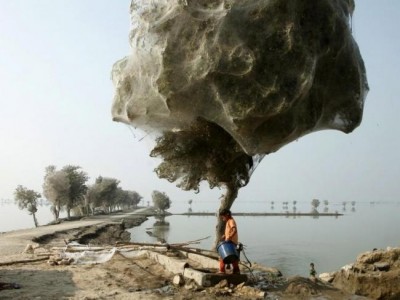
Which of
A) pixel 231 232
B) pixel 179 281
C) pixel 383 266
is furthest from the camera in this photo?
pixel 383 266

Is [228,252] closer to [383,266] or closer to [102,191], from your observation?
[383,266]

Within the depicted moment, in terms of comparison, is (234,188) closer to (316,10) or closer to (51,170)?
(316,10)

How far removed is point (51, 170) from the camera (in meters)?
59.4

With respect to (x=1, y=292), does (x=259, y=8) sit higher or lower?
higher

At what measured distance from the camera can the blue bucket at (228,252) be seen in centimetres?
915

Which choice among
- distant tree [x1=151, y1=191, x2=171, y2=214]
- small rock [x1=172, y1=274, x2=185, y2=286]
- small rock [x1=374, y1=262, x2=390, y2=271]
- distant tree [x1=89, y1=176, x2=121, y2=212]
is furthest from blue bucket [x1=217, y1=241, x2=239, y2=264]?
distant tree [x1=151, y1=191, x2=171, y2=214]

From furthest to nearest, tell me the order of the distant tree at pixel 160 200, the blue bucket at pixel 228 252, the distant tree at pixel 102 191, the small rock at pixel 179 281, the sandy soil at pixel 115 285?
the distant tree at pixel 160 200 < the distant tree at pixel 102 191 < the small rock at pixel 179 281 < the blue bucket at pixel 228 252 < the sandy soil at pixel 115 285

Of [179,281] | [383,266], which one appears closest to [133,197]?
[383,266]

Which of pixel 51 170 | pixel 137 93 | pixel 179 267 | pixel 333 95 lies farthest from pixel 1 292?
pixel 51 170

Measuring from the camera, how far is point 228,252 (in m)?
9.16

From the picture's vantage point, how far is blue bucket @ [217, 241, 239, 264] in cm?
915

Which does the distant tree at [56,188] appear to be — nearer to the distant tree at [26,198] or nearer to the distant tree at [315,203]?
the distant tree at [26,198]

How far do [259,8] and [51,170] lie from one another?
56.7 meters

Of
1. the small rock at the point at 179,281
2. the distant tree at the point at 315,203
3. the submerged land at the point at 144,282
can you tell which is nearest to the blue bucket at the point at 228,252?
the submerged land at the point at 144,282
